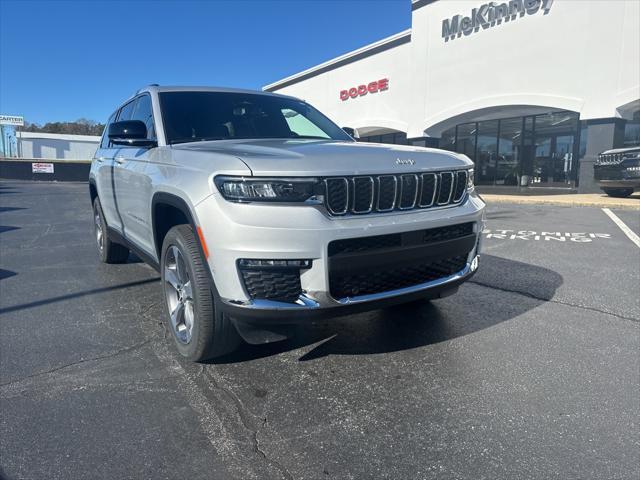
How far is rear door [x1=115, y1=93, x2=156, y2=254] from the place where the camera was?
3623mm

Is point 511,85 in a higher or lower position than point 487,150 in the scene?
higher

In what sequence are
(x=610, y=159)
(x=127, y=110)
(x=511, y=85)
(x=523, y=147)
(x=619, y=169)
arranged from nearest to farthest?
(x=127, y=110) < (x=619, y=169) < (x=610, y=159) < (x=511, y=85) < (x=523, y=147)

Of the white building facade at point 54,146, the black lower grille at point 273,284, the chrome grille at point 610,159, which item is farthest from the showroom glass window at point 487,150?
the white building facade at point 54,146

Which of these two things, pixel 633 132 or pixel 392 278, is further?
pixel 633 132

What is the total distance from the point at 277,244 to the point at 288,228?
3.9 inches

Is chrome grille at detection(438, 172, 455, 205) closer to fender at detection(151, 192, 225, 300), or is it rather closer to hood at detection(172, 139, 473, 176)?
hood at detection(172, 139, 473, 176)

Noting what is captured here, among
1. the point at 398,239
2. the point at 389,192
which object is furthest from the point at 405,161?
the point at 398,239

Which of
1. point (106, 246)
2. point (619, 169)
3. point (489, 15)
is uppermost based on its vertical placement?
point (489, 15)

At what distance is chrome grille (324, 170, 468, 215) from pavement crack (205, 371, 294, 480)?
118 cm

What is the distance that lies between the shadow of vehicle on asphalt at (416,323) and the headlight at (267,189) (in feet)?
2.69

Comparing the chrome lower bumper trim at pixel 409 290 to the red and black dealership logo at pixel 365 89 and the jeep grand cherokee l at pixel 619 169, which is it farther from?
the red and black dealership logo at pixel 365 89

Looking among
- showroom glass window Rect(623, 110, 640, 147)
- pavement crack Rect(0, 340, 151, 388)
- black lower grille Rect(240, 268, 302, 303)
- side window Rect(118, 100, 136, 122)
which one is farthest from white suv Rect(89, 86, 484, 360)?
showroom glass window Rect(623, 110, 640, 147)

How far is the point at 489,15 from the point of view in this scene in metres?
17.9

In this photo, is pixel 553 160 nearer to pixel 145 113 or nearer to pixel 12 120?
pixel 145 113
